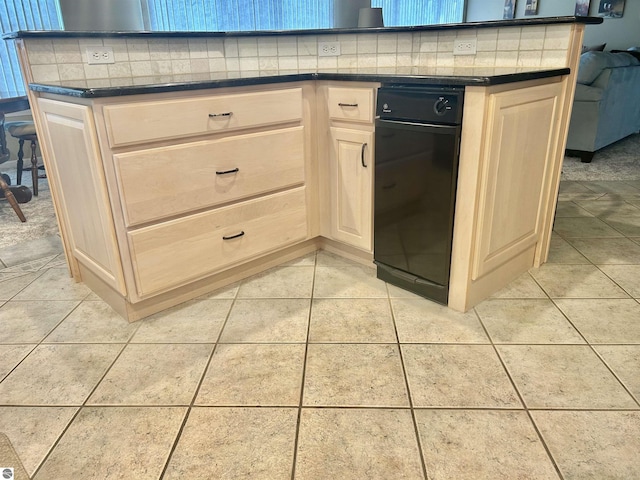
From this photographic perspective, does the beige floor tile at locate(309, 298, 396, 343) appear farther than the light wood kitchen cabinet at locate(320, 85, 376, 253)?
No

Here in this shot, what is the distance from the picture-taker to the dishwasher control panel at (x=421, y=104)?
162cm

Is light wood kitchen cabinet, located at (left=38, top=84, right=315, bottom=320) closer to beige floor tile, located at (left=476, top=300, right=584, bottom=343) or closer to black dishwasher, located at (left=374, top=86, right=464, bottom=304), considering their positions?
black dishwasher, located at (left=374, top=86, right=464, bottom=304)

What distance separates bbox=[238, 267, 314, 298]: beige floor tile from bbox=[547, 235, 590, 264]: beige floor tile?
119 centimetres

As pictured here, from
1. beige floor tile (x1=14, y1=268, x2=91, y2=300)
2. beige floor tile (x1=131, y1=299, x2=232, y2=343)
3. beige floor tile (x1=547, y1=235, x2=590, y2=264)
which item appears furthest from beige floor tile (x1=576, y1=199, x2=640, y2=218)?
beige floor tile (x1=14, y1=268, x2=91, y2=300)

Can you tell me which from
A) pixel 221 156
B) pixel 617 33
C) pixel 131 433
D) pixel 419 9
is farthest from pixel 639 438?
pixel 419 9

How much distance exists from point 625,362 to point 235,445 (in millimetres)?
1256

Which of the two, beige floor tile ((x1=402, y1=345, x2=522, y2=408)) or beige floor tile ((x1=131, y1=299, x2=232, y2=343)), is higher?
beige floor tile ((x1=402, y1=345, x2=522, y2=408))

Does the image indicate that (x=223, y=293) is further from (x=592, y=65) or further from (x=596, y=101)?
(x=592, y=65)

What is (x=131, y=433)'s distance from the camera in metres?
1.30

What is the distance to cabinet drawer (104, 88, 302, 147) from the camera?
159 cm

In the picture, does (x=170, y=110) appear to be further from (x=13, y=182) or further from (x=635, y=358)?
(x=13, y=182)

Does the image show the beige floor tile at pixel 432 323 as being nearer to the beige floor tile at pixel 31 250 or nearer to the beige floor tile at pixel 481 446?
the beige floor tile at pixel 481 446

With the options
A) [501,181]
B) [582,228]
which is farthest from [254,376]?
[582,228]

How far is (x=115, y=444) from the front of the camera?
1264 mm
